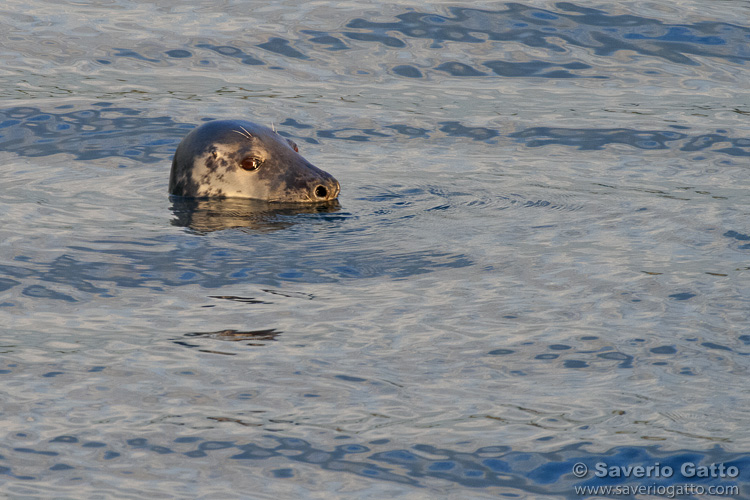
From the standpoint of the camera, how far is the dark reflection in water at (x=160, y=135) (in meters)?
10.8

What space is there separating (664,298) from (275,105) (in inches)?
259

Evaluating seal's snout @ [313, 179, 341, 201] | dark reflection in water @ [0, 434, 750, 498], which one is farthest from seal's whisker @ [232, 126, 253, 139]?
dark reflection in water @ [0, 434, 750, 498]

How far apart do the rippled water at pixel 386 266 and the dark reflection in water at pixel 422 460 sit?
13 mm

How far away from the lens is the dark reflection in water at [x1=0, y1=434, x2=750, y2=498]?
14.4 feet

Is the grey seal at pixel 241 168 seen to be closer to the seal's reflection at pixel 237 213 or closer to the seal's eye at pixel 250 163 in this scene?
the seal's eye at pixel 250 163

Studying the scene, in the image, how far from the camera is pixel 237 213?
8641 millimetres

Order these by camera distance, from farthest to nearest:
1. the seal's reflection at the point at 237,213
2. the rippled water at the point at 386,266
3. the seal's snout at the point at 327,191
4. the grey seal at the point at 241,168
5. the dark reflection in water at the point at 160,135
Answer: the dark reflection in water at the point at 160,135, the grey seal at the point at 241,168, the seal's snout at the point at 327,191, the seal's reflection at the point at 237,213, the rippled water at the point at 386,266

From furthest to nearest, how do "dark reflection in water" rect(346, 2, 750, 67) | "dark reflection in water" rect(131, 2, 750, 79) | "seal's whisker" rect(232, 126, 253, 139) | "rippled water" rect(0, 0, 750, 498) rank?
"dark reflection in water" rect(346, 2, 750, 67) → "dark reflection in water" rect(131, 2, 750, 79) → "seal's whisker" rect(232, 126, 253, 139) → "rippled water" rect(0, 0, 750, 498)

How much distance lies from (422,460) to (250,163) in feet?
16.1

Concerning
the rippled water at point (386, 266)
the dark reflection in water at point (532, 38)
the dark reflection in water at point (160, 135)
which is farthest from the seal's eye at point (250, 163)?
the dark reflection in water at point (532, 38)

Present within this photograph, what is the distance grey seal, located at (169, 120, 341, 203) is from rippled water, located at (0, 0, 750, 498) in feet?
0.77

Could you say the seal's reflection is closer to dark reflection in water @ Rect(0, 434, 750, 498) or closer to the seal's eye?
the seal's eye

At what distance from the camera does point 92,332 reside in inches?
234

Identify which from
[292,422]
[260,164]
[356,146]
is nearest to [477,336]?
[292,422]
